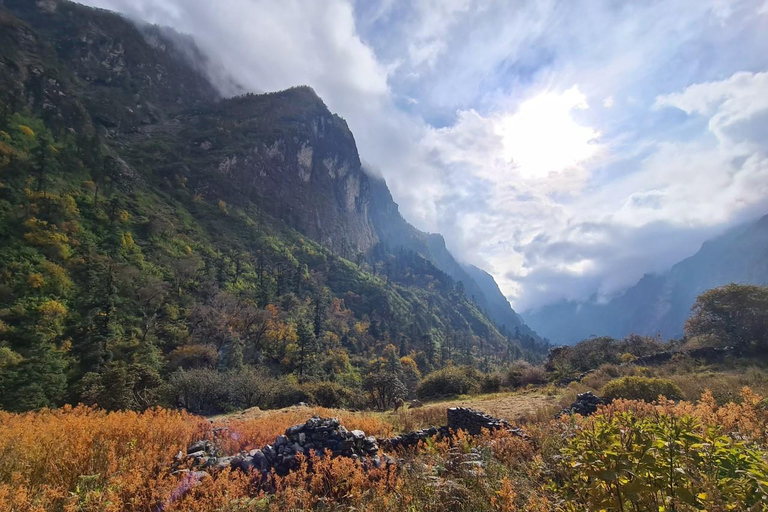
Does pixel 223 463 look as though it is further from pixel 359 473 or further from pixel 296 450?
pixel 359 473

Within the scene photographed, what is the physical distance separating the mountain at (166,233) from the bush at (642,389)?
73.8 feet

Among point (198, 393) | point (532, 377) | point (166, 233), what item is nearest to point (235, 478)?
point (198, 393)

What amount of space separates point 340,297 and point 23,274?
6967 centimetres

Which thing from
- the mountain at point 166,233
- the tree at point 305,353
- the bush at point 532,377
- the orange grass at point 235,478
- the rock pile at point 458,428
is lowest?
the bush at point 532,377

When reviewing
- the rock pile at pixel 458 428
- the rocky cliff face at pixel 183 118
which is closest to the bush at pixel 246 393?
the rock pile at pixel 458 428

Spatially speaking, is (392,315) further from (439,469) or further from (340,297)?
(439,469)

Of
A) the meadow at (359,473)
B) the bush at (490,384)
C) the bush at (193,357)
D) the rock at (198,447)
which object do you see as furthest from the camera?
the bush at (193,357)

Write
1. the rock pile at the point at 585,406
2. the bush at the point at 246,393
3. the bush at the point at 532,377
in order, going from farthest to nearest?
the bush at the point at 532,377 → the bush at the point at 246,393 → the rock pile at the point at 585,406

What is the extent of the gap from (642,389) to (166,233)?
232ft

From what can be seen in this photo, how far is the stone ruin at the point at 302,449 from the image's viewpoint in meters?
7.05

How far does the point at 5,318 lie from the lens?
92.1ft

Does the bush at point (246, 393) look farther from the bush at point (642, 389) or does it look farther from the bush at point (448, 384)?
the bush at point (642, 389)

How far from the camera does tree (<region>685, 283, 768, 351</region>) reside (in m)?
26.1

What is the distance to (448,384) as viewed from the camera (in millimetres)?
26828
